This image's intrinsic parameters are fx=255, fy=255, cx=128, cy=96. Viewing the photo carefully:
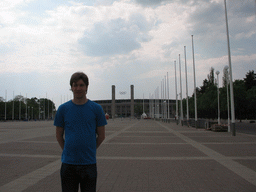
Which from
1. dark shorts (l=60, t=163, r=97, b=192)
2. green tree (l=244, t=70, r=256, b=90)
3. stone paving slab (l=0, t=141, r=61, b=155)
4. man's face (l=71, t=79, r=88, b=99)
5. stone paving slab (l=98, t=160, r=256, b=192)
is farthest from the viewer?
green tree (l=244, t=70, r=256, b=90)

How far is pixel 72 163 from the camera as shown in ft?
8.62

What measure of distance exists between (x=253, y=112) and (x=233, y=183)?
5109 centimetres

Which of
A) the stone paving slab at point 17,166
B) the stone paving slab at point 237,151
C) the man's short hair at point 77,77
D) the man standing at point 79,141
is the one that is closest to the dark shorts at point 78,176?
the man standing at point 79,141

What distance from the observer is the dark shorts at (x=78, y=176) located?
8.59ft

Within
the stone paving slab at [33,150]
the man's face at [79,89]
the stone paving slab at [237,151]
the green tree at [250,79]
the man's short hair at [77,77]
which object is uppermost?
the green tree at [250,79]

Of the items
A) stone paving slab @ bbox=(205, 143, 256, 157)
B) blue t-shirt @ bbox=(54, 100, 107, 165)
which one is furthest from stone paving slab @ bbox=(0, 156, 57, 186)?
stone paving slab @ bbox=(205, 143, 256, 157)

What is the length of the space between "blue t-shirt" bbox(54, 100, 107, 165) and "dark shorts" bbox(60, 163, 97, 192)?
0.05 meters

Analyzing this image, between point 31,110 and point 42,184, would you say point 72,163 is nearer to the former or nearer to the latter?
point 42,184

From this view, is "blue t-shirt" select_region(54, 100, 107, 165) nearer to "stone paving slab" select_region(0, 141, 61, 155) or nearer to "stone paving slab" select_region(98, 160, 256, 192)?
"stone paving slab" select_region(98, 160, 256, 192)

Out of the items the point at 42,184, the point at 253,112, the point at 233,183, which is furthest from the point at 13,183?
the point at 253,112

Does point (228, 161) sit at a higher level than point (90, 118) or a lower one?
lower

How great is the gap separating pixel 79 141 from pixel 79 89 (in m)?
0.55

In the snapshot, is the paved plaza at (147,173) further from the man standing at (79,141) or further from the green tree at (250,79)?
the green tree at (250,79)

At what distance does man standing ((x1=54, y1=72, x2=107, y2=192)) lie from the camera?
2631 millimetres
